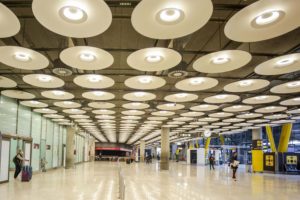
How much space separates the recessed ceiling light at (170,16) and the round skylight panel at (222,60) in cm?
325

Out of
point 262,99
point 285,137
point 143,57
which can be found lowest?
point 285,137

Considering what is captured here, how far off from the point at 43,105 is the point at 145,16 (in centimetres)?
1748

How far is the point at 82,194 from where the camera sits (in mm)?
11625

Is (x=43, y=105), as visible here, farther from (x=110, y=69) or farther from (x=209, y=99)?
(x=209, y=99)

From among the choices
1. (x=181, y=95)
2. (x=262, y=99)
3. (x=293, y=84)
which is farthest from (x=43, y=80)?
(x=262, y=99)

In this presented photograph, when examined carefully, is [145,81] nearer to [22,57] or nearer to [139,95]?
[139,95]

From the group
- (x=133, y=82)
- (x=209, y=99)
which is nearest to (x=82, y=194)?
(x=133, y=82)

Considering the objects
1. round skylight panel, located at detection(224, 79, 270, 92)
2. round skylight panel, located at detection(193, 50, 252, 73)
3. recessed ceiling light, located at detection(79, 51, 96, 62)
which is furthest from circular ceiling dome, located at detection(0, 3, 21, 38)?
round skylight panel, located at detection(224, 79, 270, 92)

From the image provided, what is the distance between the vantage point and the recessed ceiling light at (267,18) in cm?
684

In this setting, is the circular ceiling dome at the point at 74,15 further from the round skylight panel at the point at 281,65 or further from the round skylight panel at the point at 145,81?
the round skylight panel at the point at 281,65

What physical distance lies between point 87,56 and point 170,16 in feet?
13.7

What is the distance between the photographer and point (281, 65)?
10898 mm

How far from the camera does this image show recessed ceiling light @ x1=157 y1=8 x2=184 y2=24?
255 inches

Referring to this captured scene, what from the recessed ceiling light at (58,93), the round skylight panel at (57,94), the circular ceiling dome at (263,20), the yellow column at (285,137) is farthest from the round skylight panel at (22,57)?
the yellow column at (285,137)
